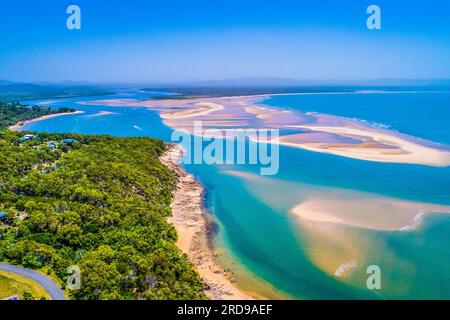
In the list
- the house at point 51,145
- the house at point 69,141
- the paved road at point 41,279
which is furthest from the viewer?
the house at point 69,141

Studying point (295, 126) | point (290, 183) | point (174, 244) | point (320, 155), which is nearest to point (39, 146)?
point (174, 244)

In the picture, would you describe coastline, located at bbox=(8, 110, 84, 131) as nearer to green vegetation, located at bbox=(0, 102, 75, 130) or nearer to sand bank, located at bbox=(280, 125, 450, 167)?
green vegetation, located at bbox=(0, 102, 75, 130)

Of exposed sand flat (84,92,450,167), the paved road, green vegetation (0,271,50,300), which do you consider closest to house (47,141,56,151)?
the paved road

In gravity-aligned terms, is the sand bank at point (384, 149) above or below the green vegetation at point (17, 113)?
below

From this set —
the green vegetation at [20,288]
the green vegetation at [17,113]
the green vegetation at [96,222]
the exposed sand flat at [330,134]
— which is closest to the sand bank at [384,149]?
the exposed sand flat at [330,134]

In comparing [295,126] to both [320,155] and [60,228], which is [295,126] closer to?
[320,155]

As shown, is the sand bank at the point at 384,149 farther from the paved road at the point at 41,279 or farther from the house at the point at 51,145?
the paved road at the point at 41,279
